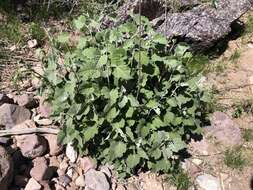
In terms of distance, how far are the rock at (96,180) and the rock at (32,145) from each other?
1.57 feet

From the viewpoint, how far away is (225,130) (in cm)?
485

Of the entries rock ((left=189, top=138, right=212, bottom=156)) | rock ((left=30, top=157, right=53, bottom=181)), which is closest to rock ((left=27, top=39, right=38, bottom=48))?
rock ((left=30, top=157, right=53, bottom=181))

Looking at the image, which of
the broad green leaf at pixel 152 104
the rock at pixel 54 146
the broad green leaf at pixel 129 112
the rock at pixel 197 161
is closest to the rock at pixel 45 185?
the rock at pixel 54 146

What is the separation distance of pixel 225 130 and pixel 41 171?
182cm

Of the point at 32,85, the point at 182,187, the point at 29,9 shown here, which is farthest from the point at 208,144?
the point at 29,9

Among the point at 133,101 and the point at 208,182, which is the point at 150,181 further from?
the point at 133,101

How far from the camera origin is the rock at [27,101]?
492 centimetres

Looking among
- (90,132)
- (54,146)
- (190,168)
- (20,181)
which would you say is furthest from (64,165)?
(190,168)

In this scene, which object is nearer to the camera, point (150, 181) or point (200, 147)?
point (150, 181)

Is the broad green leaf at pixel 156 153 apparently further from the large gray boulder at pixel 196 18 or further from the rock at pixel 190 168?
the large gray boulder at pixel 196 18

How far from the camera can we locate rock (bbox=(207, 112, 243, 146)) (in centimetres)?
481

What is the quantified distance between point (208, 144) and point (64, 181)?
1.44m

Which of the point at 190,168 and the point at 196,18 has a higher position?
the point at 196,18

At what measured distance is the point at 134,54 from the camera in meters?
3.96
